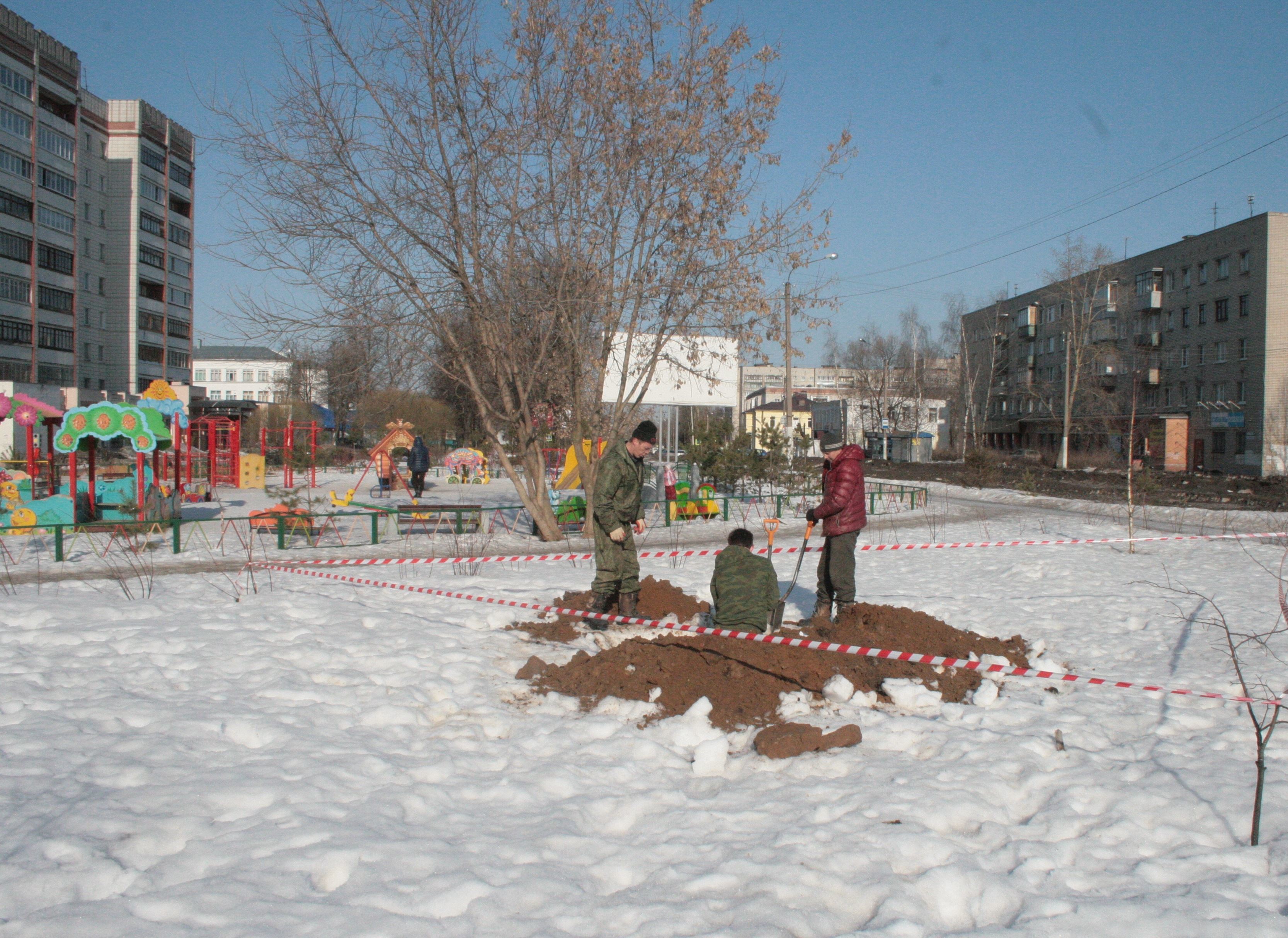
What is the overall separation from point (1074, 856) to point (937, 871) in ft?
2.10

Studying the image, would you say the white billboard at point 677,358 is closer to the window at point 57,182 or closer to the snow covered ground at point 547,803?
the snow covered ground at point 547,803

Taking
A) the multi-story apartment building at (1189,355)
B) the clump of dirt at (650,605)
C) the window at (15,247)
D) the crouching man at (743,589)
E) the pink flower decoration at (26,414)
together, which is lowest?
the clump of dirt at (650,605)

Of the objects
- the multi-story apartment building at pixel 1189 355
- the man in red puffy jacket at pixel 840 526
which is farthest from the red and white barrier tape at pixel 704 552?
the multi-story apartment building at pixel 1189 355

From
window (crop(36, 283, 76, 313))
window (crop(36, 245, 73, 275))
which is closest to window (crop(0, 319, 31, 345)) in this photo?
window (crop(36, 283, 76, 313))

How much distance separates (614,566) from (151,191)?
7197 cm

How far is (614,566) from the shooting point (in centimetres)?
751

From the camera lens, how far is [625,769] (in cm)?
461

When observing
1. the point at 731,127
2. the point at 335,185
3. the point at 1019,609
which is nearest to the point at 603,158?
the point at 731,127

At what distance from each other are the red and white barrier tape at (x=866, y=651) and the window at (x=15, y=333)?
182ft

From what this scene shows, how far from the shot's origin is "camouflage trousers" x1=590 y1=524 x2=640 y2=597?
296 inches

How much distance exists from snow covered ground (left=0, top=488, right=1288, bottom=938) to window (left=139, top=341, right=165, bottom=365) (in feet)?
224

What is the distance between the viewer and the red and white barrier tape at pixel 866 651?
510 cm

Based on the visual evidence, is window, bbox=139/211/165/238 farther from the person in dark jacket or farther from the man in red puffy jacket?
the man in red puffy jacket

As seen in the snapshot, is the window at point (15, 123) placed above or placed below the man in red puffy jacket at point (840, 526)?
above
